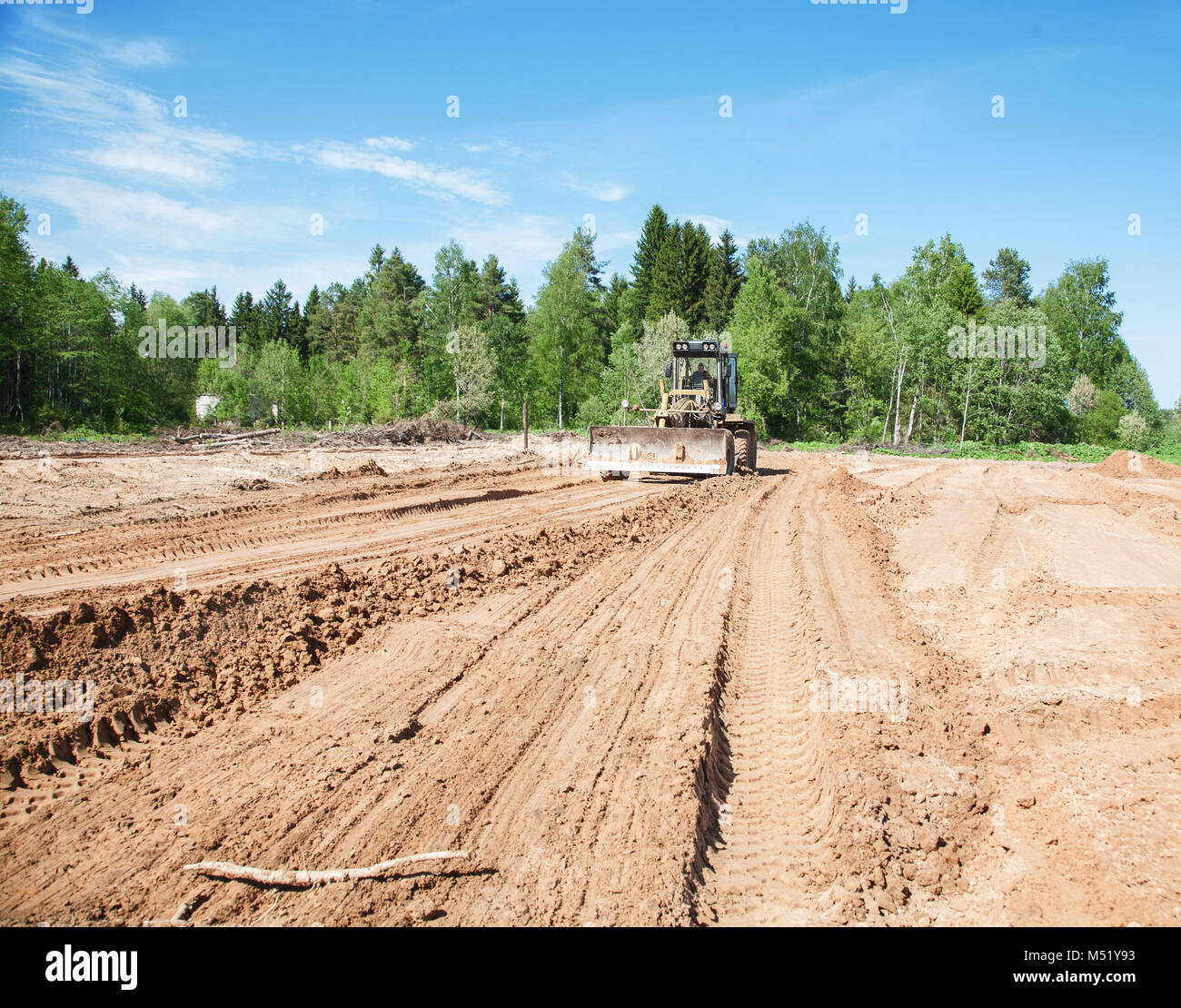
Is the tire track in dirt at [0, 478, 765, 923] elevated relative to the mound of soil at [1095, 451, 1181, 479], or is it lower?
lower

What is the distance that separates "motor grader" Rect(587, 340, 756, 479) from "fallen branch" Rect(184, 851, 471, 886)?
47.0 feet

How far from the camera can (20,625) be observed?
5.62m

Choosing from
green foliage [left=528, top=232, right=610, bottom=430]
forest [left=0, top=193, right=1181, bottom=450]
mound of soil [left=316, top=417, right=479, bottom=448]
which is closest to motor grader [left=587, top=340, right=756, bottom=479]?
mound of soil [left=316, top=417, right=479, bottom=448]

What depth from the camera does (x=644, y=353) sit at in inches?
1594

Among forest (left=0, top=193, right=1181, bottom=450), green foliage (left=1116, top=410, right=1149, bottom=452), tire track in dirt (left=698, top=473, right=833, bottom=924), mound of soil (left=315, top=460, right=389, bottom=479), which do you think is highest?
forest (left=0, top=193, right=1181, bottom=450)

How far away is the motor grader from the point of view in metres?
17.2

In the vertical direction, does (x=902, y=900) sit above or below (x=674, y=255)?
below

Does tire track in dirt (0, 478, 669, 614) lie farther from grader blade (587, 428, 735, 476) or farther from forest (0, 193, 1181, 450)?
forest (0, 193, 1181, 450)

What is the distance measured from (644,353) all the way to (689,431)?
79.6ft

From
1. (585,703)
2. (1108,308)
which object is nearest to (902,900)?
(585,703)

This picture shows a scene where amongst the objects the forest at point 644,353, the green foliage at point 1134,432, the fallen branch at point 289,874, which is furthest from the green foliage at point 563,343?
the fallen branch at point 289,874

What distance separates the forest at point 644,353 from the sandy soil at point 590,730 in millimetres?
30130

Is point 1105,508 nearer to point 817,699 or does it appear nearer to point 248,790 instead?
point 817,699
